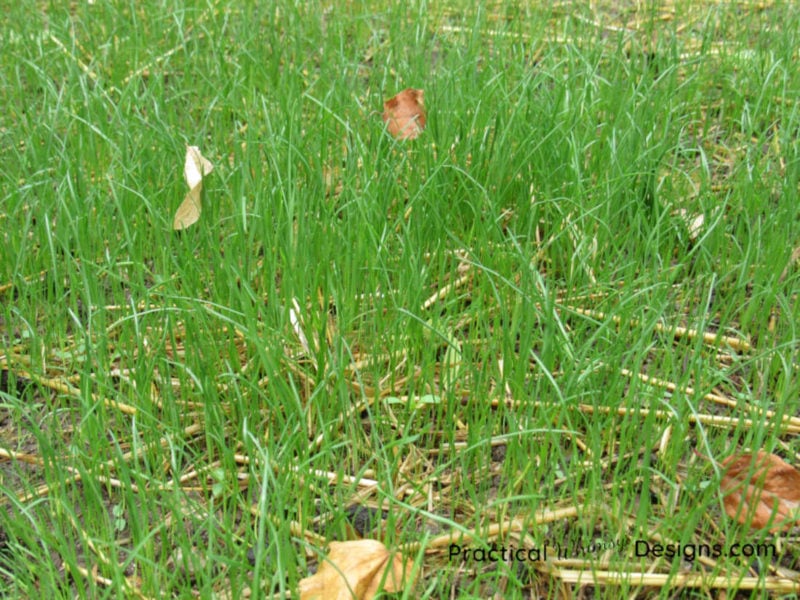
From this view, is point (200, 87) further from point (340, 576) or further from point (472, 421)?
point (340, 576)

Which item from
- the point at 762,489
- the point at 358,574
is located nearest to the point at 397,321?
the point at 358,574

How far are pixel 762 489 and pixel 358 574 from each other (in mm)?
711

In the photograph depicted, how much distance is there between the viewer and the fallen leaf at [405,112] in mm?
2623

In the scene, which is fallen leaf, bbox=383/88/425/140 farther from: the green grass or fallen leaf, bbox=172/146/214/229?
fallen leaf, bbox=172/146/214/229

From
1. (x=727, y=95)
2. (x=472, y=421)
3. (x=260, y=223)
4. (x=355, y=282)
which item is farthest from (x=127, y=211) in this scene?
(x=727, y=95)

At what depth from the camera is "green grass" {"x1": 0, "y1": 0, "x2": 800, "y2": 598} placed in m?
1.67

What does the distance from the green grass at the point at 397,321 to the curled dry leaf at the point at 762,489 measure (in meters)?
0.03

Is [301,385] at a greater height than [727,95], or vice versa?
[727,95]

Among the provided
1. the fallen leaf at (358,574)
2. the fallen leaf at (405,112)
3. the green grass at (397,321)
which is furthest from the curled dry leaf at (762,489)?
the fallen leaf at (405,112)

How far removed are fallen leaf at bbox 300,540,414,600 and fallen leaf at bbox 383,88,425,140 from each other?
1.31m

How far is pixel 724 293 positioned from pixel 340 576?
122cm

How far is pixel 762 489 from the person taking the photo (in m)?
1.65

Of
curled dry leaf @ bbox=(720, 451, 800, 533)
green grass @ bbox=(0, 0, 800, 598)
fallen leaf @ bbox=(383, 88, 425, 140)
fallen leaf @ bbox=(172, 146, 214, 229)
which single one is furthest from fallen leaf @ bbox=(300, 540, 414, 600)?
fallen leaf @ bbox=(383, 88, 425, 140)

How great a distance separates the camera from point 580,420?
1915 millimetres
